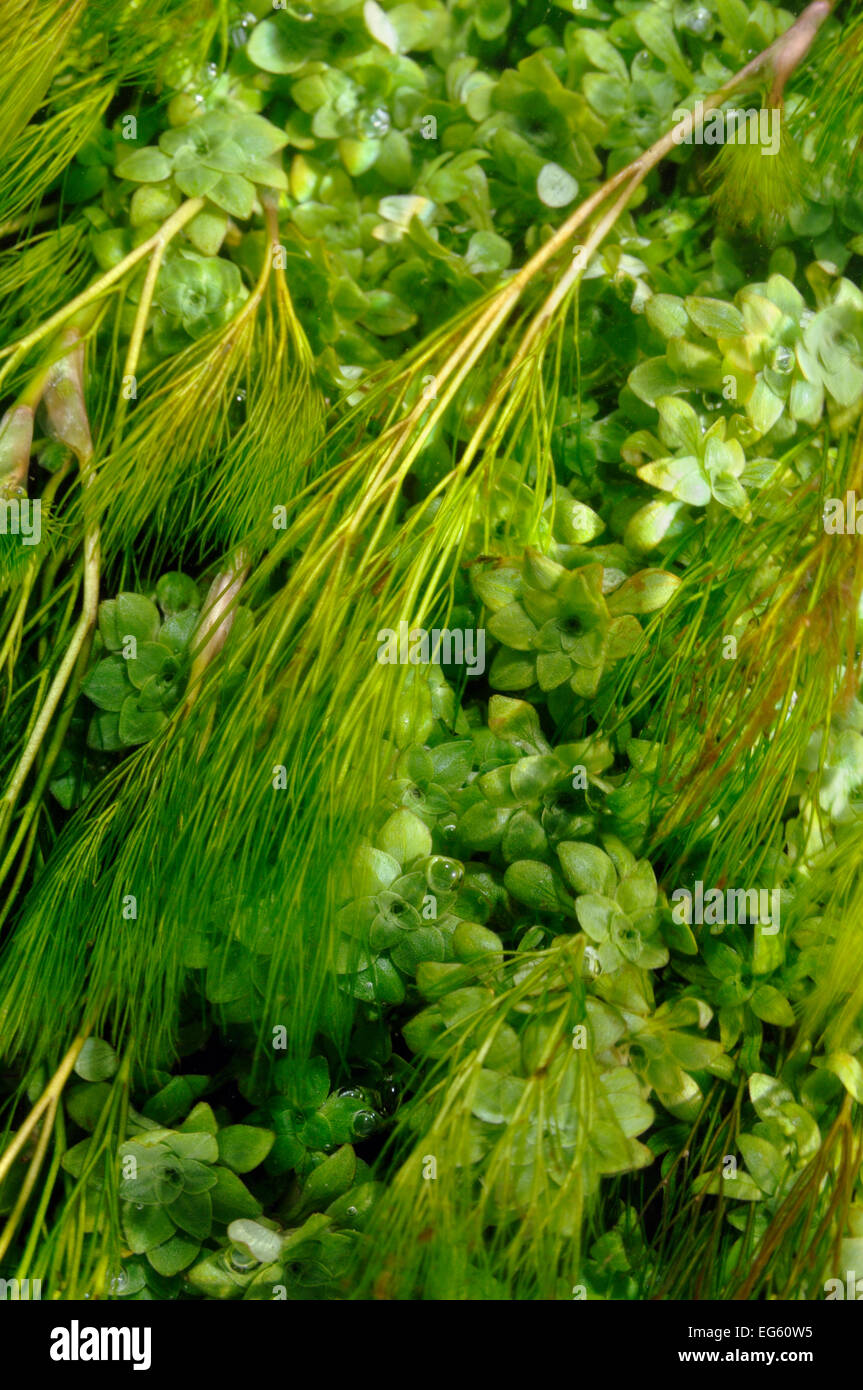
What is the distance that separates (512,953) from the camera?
617mm

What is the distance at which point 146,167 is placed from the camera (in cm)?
73

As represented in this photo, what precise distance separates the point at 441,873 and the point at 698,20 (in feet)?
2.07

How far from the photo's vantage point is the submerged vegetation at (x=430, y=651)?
62 centimetres

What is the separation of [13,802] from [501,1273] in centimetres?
40

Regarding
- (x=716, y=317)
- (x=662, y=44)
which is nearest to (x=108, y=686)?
(x=716, y=317)

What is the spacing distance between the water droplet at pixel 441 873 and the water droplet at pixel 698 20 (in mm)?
617

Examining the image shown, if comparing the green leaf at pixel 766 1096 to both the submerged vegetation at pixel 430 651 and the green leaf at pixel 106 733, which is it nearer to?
the submerged vegetation at pixel 430 651

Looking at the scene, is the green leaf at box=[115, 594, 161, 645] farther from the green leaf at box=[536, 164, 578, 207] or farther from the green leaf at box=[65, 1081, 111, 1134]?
the green leaf at box=[536, 164, 578, 207]

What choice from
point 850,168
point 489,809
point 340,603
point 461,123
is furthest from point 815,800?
point 461,123

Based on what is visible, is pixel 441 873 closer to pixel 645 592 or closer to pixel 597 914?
pixel 597 914

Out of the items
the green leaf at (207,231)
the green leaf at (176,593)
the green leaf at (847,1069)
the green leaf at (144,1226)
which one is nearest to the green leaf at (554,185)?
the green leaf at (207,231)

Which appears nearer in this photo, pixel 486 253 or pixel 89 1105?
pixel 89 1105

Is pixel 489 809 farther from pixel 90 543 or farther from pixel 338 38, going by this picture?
pixel 338 38

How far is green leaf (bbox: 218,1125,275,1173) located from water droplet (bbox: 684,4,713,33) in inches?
31.5
